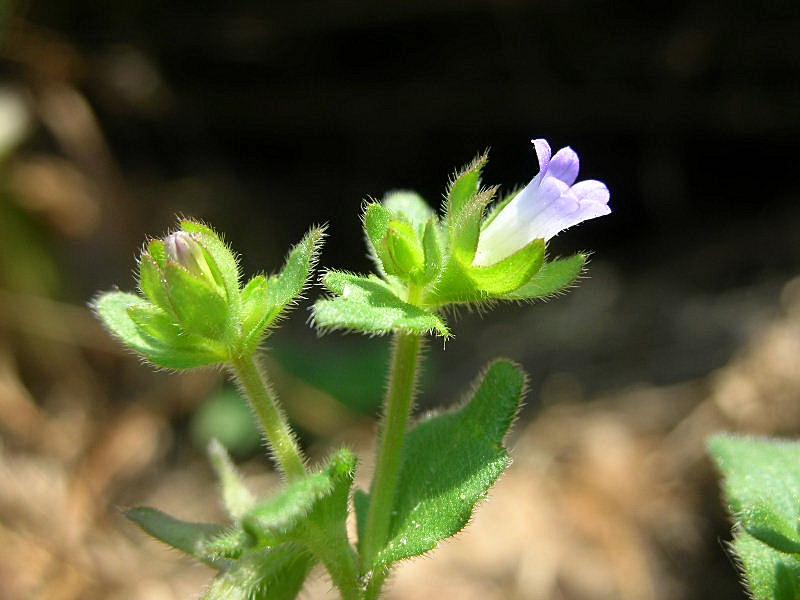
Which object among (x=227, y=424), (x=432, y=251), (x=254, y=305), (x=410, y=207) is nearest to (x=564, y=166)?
(x=432, y=251)

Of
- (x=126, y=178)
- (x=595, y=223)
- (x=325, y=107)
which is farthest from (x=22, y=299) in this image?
(x=595, y=223)

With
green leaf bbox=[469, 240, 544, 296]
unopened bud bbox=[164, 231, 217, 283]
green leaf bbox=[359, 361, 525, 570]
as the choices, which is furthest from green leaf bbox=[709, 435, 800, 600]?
unopened bud bbox=[164, 231, 217, 283]

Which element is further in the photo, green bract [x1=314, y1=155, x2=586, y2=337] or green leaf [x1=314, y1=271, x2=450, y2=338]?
green bract [x1=314, y1=155, x2=586, y2=337]

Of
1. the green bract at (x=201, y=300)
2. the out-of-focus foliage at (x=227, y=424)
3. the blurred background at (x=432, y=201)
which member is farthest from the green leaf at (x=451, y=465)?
the out-of-focus foliage at (x=227, y=424)

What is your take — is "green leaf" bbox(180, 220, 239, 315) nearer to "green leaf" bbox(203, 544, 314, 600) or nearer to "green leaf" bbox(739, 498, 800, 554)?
"green leaf" bbox(203, 544, 314, 600)

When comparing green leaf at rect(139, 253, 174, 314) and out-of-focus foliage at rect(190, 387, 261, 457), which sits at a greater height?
green leaf at rect(139, 253, 174, 314)

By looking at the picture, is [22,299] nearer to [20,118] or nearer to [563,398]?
[20,118]

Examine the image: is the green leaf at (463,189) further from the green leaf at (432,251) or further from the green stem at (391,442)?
the green stem at (391,442)

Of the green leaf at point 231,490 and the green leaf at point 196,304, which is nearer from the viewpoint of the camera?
the green leaf at point 196,304
